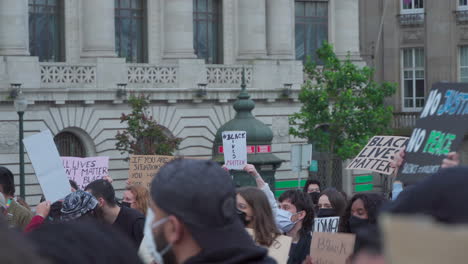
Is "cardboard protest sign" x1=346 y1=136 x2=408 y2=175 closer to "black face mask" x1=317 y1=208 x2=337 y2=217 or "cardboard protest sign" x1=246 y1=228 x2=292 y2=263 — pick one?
"black face mask" x1=317 y1=208 x2=337 y2=217

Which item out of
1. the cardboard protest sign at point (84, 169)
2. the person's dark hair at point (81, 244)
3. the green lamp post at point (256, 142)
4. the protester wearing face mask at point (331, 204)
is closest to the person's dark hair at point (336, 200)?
the protester wearing face mask at point (331, 204)

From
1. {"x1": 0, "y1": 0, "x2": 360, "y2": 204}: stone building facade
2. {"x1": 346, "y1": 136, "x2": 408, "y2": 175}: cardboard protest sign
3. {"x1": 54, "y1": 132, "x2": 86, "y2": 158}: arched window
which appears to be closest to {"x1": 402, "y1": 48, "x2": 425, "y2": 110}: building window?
{"x1": 0, "y1": 0, "x2": 360, "y2": 204}: stone building facade

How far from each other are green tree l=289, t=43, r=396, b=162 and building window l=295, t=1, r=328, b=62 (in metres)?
5.02

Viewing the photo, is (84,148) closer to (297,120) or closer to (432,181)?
(297,120)

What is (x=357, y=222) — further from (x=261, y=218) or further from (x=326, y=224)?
(x=326, y=224)

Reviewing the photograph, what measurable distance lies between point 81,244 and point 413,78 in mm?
43974

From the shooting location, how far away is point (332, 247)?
9000mm

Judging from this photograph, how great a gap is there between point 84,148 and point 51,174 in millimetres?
25433

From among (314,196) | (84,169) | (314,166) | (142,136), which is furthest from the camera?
(314,166)

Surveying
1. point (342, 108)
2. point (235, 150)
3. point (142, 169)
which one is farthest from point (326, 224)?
point (342, 108)

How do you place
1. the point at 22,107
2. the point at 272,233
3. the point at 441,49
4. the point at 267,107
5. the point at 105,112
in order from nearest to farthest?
the point at 272,233
the point at 22,107
the point at 105,112
the point at 267,107
the point at 441,49

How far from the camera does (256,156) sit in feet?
60.3

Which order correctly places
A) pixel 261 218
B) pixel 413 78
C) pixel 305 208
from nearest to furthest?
pixel 261 218 < pixel 305 208 < pixel 413 78

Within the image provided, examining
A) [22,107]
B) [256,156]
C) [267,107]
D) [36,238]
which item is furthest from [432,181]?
[267,107]
